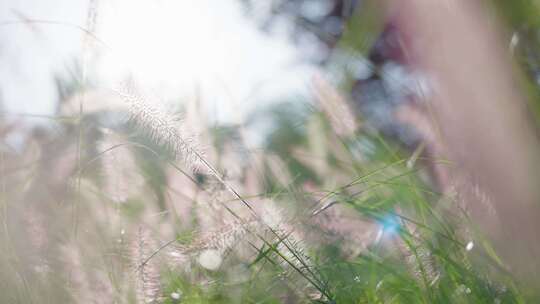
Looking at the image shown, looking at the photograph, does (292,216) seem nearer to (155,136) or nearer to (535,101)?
(155,136)

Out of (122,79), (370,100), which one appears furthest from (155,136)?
(370,100)

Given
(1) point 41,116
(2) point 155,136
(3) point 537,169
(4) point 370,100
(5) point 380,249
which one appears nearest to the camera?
(3) point 537,169

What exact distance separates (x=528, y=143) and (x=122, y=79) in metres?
0.44

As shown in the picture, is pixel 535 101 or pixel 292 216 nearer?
pixel 535 101

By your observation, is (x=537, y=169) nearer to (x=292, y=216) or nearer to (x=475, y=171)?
(x=475, y=171)

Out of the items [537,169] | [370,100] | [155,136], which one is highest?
[537,169]

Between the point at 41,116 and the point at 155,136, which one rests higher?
the point at 155,136

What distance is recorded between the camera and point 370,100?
61.4 inches

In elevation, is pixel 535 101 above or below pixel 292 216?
above

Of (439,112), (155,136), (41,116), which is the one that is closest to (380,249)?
(155,136)

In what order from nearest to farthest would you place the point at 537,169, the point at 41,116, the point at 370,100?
the point at 537,169
the point at 41,116
the point at 370,100

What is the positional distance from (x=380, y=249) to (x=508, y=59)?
1.51 ft

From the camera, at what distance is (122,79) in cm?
67

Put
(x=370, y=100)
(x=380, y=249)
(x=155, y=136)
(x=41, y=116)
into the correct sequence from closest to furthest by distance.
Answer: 1. (x=155, y=136)
2. (x=380, y=249)
3. (x=41, y=116)
4. (x=370, y=100)
